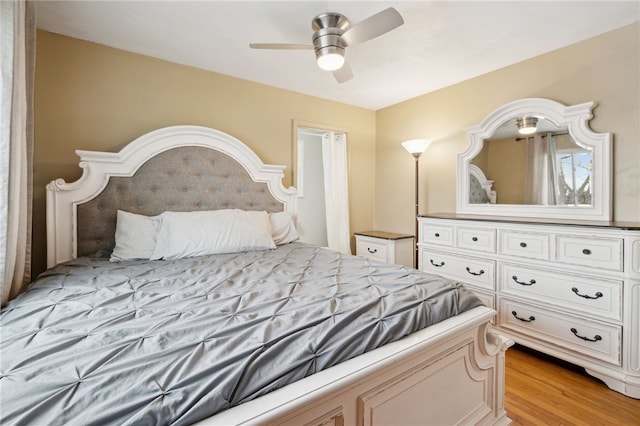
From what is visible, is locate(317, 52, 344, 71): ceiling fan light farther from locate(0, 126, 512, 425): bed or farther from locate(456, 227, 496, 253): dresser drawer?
locate(456, 227, 496, 253): dresser drawer

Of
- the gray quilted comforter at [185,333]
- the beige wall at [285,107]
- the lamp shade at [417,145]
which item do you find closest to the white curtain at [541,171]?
the beige wall at [285,107]

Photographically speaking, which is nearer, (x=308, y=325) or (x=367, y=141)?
(x=308, y=325)

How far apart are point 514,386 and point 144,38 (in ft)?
11.5

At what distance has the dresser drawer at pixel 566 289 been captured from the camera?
182 centimetres

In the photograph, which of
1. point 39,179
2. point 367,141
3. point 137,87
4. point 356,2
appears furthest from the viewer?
point 367,141

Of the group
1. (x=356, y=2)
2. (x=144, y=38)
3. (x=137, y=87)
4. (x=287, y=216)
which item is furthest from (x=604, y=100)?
(x=137, y=87)

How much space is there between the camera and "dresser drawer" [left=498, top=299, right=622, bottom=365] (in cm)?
183

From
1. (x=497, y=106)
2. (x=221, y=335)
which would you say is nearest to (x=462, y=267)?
(x=497, y=106)

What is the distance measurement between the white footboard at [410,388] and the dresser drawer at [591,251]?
0.96 m

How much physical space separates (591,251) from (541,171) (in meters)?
0.85

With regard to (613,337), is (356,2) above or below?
above

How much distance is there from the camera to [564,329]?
2012 mm

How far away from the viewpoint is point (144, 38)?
2254 millimetres

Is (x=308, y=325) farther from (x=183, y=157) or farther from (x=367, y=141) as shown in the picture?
(x=367, y=141)
